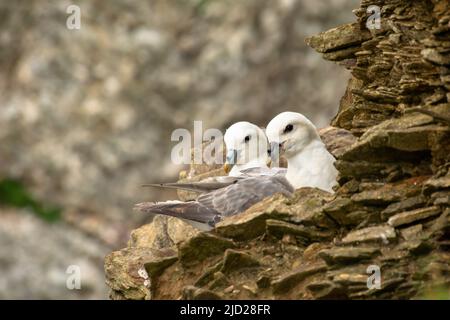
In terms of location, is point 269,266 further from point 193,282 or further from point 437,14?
point 437,14

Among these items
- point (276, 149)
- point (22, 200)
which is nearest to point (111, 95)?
point (22, 200)

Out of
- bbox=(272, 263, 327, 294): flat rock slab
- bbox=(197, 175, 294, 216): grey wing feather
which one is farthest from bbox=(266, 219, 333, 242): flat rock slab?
bbox=(197, 175, 294, 216): grey wing feather

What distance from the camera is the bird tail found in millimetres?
13148

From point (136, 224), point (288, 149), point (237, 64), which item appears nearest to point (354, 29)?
point (288, 149)

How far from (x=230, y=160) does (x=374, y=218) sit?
3.83m

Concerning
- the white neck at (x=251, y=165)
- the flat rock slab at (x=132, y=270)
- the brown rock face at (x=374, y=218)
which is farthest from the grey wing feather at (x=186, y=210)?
the white neck at (x=251, y=165)

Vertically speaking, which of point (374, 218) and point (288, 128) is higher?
point (288, 128)

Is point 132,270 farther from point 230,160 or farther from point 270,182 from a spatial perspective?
point 230,160

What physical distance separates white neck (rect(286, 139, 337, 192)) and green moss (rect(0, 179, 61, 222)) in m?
11.8

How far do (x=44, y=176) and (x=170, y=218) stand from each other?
11968 millimetres

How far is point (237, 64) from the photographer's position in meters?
27.2

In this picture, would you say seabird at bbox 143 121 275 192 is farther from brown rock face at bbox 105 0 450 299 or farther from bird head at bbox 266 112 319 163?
brown rock face at bbox 105 0 450 299

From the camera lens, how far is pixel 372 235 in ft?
35.9

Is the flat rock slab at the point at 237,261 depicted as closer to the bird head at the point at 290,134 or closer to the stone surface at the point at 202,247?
the stone surface at the point at 202,247
